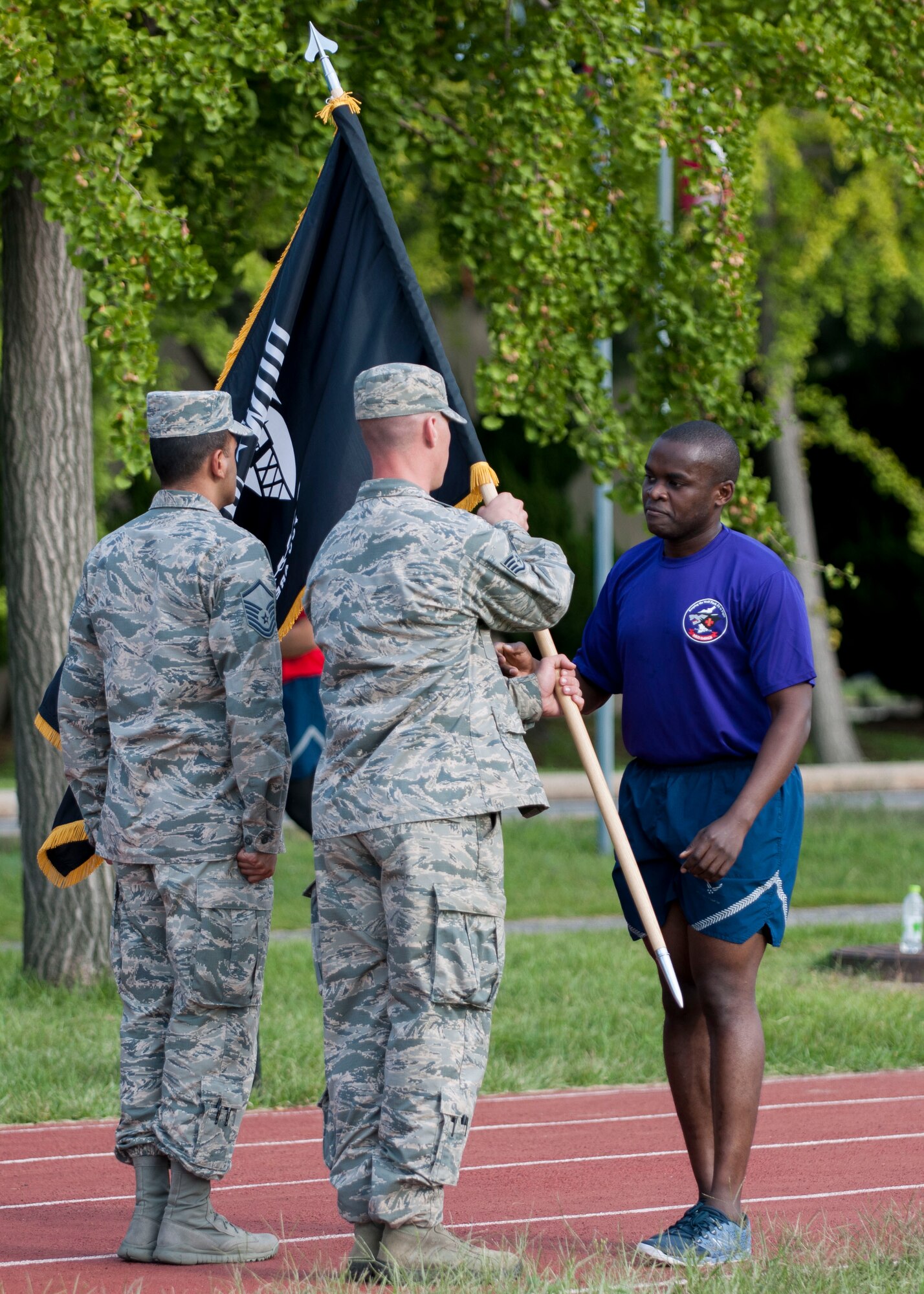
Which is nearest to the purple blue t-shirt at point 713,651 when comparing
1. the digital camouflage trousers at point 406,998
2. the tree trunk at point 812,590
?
the digital camouflage trousers at point 406,998

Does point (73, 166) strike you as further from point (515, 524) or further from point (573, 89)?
point (515, 524)

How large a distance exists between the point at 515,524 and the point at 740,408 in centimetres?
524

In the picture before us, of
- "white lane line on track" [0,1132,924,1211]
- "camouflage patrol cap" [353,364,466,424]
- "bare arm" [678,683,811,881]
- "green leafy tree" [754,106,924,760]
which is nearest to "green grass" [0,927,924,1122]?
"white lane line on track" [0,1132,924,1211]

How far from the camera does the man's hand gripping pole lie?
4.41 meters

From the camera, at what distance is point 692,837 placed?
4586mm

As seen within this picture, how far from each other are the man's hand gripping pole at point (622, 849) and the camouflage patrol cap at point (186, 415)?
3.51 feet

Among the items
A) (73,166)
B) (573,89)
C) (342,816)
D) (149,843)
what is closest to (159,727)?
(149,843)

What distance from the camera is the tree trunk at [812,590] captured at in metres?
22.1

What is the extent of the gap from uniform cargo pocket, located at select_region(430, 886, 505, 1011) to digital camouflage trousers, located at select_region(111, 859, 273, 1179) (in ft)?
2.22

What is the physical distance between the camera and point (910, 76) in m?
9.50

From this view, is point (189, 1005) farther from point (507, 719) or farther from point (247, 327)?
point (247, 327)

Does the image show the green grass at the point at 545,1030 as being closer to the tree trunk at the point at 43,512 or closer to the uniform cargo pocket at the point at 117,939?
the tree trunk at the point at 43,512

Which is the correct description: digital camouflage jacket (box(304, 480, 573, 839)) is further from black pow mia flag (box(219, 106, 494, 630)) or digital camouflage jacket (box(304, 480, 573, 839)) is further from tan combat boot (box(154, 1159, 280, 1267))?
tan combat boot (box(154, 1159, 280, 1267))

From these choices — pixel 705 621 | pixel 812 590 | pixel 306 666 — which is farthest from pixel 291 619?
pixel 812 590
